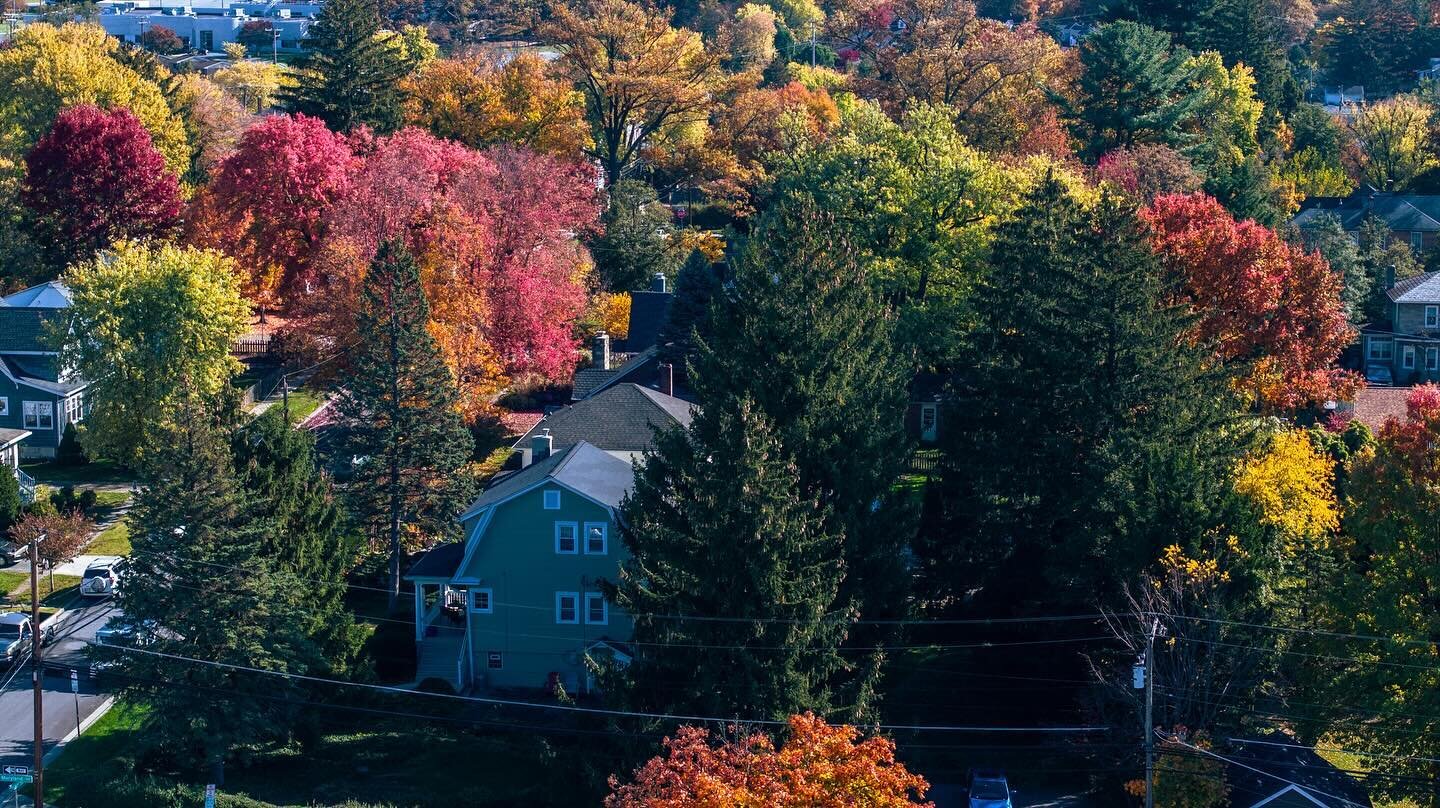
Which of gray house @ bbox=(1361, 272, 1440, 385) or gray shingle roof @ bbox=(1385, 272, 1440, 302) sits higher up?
gray shingle roof @ bbox=(1385, 272, 1440, 302)

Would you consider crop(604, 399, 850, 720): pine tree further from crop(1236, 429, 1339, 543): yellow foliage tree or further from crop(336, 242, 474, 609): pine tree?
crop(336, 242, 474, 609): pine tree

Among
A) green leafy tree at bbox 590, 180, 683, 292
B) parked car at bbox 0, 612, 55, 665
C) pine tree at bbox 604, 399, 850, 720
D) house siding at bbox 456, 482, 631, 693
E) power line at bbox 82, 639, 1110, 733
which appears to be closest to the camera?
power line at bbox 82, 639, 1110, 733

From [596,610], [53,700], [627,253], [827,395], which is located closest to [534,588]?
[596,610]

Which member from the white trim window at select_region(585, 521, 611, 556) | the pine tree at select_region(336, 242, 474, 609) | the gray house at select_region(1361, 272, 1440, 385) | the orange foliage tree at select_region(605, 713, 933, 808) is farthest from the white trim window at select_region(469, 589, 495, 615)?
the gray house at select_region(1361, 272, 1440, 385)

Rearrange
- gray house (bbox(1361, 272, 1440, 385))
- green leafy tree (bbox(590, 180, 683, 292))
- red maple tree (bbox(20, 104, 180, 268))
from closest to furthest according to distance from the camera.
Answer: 1. gray house (bbox(1361, 272, 1440, 385))
2. red maple tree (bbox(20, 104, 180, 268))
3. green leafy tree (bbox(590, 180, 683, 292))

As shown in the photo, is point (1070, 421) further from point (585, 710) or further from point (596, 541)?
point (585, 710)

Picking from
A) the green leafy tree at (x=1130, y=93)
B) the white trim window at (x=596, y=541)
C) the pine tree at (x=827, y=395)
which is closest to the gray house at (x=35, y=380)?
the white trim window at (x=596, y=541)
